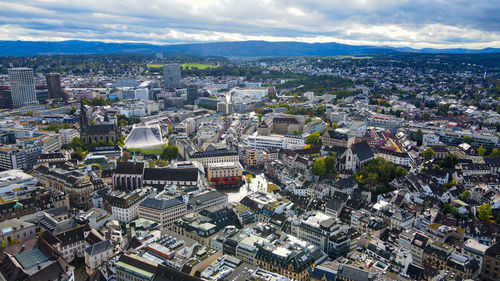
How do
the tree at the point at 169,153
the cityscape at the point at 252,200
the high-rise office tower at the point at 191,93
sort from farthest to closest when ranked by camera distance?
the high-rise office tower at the point at 191,93 < the tree at the point at 169,153 < the cityscape at the point at 252,200

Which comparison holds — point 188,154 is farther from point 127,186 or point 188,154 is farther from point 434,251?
point 434,251

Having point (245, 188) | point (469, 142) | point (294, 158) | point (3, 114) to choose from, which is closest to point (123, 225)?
point (245, 188)

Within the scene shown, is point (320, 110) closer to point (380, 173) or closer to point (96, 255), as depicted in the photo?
point (380, 173)

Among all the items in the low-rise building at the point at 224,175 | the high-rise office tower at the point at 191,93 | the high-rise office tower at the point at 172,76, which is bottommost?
the low-rise building at the point at 224,175

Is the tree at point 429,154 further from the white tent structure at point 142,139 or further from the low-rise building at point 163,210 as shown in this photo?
the white tent structure at point 142,139

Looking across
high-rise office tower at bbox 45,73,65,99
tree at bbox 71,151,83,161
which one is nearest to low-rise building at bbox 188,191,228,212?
tree at bbox 71,151,83,161

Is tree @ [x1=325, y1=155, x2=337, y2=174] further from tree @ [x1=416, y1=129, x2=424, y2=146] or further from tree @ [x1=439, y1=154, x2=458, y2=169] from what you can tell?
tree @ [x1=416, y1=129, x2=424, y2=146]

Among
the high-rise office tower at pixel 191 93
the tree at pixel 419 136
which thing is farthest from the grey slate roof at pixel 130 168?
the high-rise office tower at pixel 191 93

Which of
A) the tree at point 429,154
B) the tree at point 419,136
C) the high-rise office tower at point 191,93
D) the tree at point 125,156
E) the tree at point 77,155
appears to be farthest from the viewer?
the high-rise office tower at point 191,93
